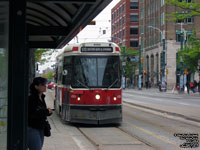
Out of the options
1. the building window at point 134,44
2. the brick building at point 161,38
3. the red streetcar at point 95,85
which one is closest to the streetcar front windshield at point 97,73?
the red streetcar at point 95,85

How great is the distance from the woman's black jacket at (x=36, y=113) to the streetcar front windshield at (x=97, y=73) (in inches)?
365

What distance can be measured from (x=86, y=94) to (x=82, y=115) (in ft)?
2.47

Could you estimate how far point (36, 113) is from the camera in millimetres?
6102

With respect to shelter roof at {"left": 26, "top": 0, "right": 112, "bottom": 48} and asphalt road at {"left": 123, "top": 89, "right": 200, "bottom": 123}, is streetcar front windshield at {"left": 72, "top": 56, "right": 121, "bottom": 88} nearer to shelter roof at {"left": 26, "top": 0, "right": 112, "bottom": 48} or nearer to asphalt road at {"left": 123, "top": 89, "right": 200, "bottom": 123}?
asphalt road at {"left": 123, "top": 89, "right": 200, "bottom": 123}

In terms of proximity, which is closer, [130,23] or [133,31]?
[130,23]

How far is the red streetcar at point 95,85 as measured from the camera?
15.4 m

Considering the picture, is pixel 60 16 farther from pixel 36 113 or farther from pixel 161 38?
pixel 161 38

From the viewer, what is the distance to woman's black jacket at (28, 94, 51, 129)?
610 cm

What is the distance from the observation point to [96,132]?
14500 mm

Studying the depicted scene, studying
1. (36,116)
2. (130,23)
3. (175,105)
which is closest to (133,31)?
(130,23)

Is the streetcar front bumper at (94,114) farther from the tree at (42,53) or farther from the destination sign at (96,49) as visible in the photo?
the tree at (42,53)

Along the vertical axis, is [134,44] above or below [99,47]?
above

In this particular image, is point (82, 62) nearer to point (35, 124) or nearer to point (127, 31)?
point (35, 124)

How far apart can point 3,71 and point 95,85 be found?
32.6 feet
